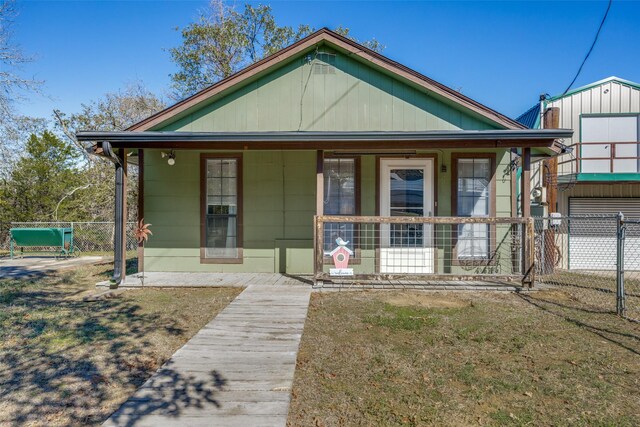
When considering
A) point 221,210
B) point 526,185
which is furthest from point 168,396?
point 526,185

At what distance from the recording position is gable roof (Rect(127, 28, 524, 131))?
6.84 meters

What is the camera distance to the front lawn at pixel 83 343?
2.50m

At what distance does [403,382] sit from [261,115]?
19.2ft

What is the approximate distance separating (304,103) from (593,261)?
9.19 m

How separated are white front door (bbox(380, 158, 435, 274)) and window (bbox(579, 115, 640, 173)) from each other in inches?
→ 231

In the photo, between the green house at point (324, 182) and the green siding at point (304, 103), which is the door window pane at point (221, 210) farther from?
the green siding at point (304, 103)

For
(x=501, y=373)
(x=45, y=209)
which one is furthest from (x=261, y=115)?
(x=45, y=209)

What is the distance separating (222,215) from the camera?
7.32m

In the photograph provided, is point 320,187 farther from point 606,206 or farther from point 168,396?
point 606,206

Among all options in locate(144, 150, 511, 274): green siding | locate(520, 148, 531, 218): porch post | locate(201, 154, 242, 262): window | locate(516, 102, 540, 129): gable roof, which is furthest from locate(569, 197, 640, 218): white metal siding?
locate(201, 154, 242, 262): window

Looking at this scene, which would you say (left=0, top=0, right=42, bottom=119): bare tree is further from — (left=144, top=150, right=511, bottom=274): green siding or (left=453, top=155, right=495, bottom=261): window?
(left=453, top=155, right=495, bottom=261): window

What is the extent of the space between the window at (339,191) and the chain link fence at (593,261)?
3.42 meters

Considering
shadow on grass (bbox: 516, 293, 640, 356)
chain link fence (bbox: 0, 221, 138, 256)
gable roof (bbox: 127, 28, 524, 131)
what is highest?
gable roof (bbox: 127, 28, 524, 131)

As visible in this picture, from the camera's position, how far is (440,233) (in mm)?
7168
